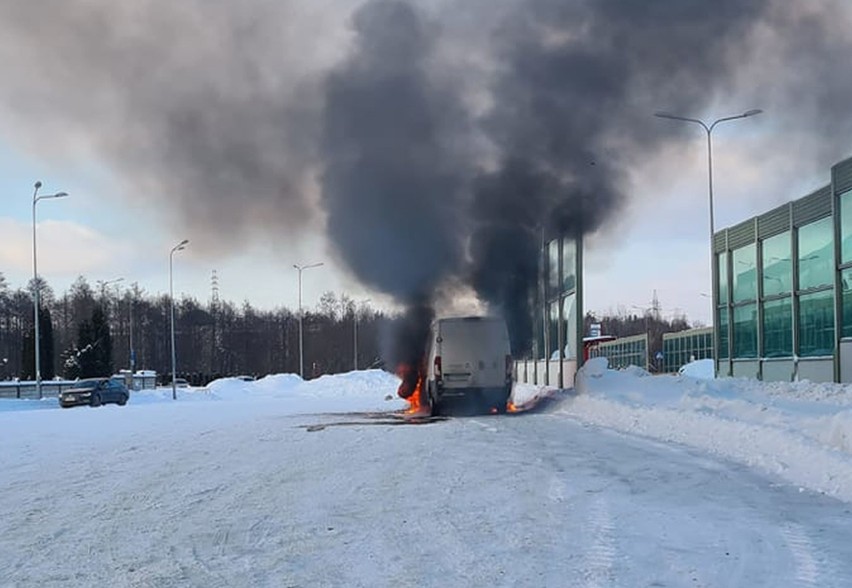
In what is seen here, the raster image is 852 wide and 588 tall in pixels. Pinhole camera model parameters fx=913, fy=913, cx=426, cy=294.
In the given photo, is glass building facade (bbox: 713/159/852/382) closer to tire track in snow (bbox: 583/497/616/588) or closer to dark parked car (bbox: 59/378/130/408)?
tire track in snow (bbox: 583/497/616/588)

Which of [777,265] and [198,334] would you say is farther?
[198,334]

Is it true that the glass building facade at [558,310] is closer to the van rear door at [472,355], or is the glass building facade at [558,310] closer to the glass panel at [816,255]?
the van rear door at [472,355]

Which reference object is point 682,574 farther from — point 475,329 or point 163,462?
point 475,329

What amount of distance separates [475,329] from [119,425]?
889 centimetres

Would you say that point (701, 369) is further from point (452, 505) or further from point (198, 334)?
point (198, 334)

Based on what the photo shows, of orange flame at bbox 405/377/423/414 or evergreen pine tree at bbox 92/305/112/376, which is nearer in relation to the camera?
orange flame at bbox 405/377/423/414

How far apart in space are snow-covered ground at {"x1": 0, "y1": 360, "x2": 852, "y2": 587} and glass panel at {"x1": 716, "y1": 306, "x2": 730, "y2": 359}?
20.3 m

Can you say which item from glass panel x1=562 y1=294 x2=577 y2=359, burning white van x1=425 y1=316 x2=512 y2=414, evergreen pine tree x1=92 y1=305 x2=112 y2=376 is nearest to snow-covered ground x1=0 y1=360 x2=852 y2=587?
burning white van x1=425 y1=316 x2=512 y2=414

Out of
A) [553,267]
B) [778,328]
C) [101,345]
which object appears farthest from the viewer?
[101,345]

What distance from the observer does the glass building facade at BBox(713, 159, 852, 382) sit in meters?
25.6

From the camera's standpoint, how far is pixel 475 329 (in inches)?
886

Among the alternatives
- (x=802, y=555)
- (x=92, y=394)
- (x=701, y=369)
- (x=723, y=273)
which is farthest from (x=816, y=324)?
(x=92, y=394)

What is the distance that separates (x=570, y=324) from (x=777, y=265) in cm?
822

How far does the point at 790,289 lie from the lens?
30094 mm
